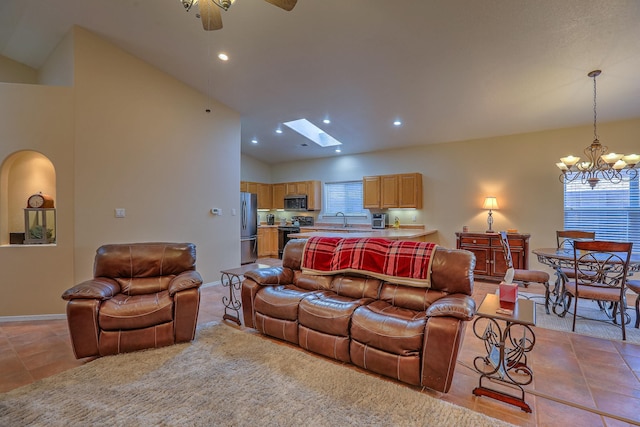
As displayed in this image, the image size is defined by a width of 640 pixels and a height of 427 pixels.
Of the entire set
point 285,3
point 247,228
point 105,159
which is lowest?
point 247,228

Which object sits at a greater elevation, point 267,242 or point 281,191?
point 281,191

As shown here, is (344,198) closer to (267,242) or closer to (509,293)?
(267,242)

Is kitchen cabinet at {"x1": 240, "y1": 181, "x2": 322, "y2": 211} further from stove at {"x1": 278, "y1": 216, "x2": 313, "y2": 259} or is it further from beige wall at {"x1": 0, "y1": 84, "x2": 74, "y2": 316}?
beige wall at {"x1": 0, "y1": 84, "x2": 74, "y2": 316}

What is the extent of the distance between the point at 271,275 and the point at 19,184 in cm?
369

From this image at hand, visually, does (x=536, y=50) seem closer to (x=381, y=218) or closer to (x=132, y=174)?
(x=381, y=218)

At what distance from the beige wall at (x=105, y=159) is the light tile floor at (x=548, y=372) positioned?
71cm

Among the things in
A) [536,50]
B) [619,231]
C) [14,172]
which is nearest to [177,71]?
[14,172]

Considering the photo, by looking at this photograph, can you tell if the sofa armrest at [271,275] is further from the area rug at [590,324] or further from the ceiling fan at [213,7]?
the area rug at [590,324]

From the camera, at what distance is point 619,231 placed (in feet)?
15.2

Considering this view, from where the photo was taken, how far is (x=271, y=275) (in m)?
3.07

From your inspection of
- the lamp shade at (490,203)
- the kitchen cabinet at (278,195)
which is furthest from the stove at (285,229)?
the lamp shade at (490,203)

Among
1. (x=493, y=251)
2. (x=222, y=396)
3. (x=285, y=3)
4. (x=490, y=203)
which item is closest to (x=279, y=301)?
(x=222, y=396)

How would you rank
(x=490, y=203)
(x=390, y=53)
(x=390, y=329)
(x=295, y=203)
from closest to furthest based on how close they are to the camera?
(x=390, y=329) → (x=390, y=53) → (x=490, y=203) → (x=295, y=203)

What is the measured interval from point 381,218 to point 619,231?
4.00 meters
